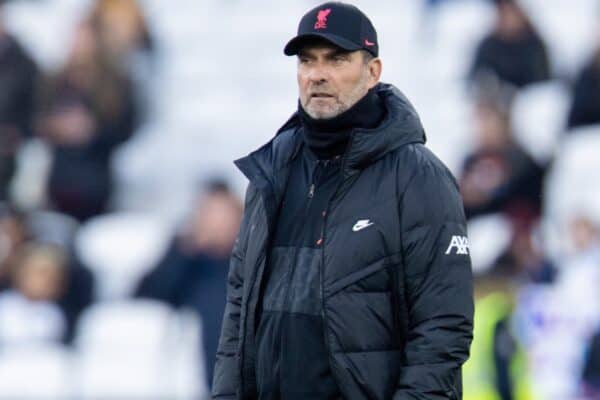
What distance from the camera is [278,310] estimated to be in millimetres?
4250

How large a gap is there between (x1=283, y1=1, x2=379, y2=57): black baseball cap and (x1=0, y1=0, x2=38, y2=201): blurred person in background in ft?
26.5

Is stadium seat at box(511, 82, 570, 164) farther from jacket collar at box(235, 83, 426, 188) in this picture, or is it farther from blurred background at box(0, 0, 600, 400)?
jacket collar at box(235, 83, 426, 188)

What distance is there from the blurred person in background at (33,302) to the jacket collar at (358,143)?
23.4 feet

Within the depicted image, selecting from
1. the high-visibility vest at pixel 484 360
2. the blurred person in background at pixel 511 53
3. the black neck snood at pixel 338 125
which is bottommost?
the high-visibility vest at pixel 484 360

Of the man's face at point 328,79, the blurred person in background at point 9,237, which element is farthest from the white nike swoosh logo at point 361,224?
the blurred person in background at point 9,237

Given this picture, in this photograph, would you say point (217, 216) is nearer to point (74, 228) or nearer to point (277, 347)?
point (74, 228)

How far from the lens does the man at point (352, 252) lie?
412 centimetres

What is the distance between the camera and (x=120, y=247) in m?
11.9

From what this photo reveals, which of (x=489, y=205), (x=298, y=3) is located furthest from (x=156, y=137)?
(x=489, y=205)

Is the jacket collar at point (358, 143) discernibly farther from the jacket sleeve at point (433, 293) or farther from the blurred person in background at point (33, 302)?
the blurred person in background at point (33, 302)

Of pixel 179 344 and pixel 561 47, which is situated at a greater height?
pixel 561 47

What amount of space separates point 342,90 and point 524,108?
24.3 feet

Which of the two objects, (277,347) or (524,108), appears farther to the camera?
(524,108)

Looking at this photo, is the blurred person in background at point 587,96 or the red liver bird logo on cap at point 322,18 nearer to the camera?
the red liver bird logo on cap at point 322,18
